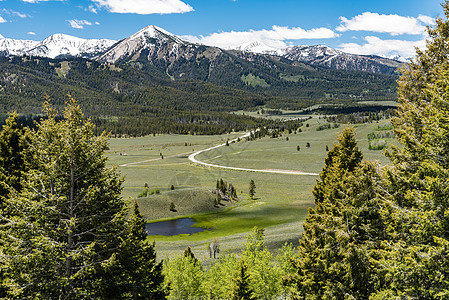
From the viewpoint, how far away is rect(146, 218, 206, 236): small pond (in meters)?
80.0

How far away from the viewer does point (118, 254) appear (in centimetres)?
1474

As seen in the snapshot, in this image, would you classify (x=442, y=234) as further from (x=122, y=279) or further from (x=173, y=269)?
(x=173, y=269)

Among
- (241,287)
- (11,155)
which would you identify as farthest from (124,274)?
(241,287)

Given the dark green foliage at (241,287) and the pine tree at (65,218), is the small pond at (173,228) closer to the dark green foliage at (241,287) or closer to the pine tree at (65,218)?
the dark green foliage at (241,287)

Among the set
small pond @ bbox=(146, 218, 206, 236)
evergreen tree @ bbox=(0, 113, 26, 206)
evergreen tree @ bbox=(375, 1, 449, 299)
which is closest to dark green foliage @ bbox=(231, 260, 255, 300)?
evergreen tree @ bbox=(375, 1, 449, 299)

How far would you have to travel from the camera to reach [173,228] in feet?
274

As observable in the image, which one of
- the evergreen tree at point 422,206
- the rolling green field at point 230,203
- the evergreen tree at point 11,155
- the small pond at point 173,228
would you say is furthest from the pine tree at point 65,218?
the small pond at point 173,228

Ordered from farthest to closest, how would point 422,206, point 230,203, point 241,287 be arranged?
1. point 230,203
2. point 241,287
3. point 422,206

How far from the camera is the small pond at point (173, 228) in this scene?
3150 inches

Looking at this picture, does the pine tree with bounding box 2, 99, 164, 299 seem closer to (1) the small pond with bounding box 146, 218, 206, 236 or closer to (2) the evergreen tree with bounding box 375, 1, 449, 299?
(2) the evergreen tree with bounding box 375, 1, 449, 299

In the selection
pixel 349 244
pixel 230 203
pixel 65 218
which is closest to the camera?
pixel 65 218

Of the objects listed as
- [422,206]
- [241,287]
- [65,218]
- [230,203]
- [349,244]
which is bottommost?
[230,203]

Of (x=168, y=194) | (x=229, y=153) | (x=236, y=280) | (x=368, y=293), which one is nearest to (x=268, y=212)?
(x=168, y=194)

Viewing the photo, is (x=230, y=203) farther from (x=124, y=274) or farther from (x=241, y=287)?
(x=124, y=274)
